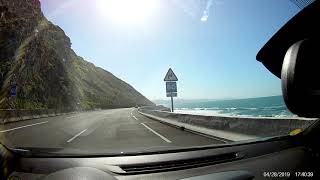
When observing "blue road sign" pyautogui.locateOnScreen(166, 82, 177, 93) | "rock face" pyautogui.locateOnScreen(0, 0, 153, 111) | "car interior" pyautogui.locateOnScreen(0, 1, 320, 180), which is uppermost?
"rock face" pyautogui.locateOnScreen(0, 0, 153, 111)

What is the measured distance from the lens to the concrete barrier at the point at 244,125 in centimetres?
684

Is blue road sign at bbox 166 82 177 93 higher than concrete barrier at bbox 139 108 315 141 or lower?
higher

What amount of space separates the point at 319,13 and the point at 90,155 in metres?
2.19

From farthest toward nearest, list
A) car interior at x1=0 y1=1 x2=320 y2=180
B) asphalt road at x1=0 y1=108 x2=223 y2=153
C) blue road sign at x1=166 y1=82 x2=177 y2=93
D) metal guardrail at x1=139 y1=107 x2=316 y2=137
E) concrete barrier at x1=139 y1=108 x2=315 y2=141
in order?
blue road sign at x1=166 y1=82 x2=177 y2=93, concrete barrier at x1=139 y1=108 x2=315 y2=141, metal guardrail at x1=139 y1=107 x2=316 y2=137, asphalt road at x1=0 y1=108 x2=223 y2=153, car interior at x1=0 y1=1 x2=320 y2=180

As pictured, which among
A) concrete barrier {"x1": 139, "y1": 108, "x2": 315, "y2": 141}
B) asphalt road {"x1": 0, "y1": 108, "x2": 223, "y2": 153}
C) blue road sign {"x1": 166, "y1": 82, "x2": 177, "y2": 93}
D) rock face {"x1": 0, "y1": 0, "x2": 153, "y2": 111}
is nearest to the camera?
asphalt road {"x1": 0, "y1": 108, "x2": 223, "y2": 153}

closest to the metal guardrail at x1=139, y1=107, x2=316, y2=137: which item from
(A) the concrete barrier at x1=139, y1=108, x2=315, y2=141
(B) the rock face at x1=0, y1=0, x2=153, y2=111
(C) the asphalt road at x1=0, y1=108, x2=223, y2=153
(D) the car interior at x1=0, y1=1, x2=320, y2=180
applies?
(A) the concrete barrier at x1=139, y1=108, x2=315, y2=141

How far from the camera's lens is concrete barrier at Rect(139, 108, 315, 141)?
6836 millimetres

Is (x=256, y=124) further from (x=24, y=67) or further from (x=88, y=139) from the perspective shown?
(x=24, y=67)

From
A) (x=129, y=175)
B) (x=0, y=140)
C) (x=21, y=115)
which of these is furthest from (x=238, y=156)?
(x=21, y=115)

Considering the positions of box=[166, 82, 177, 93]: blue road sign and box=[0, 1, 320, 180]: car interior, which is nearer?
box=[0, 1, 320, 180]: car interior

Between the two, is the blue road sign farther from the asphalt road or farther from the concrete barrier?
the asphalt road

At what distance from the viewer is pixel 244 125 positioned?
28.9 feet

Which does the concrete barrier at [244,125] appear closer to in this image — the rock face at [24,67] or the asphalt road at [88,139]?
the asphalt road at [88,139]

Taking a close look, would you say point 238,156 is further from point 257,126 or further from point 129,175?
point 257,126
